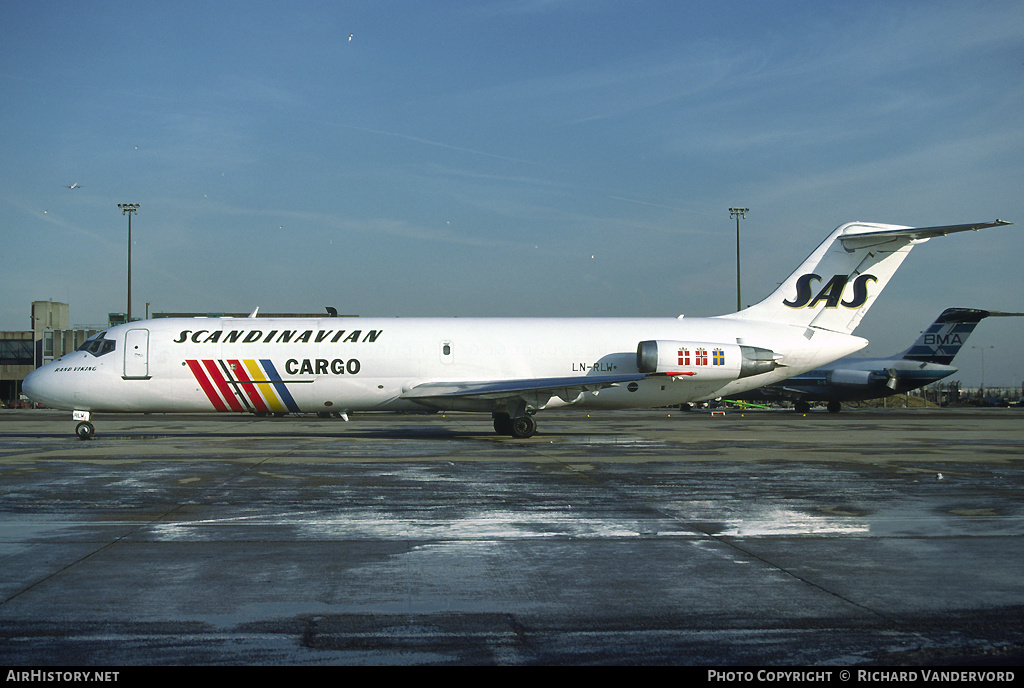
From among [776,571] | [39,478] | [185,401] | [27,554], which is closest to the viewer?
[776,571]

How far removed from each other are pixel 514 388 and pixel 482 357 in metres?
2.57

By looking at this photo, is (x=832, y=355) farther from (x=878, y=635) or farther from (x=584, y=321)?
(x=878, y=635)

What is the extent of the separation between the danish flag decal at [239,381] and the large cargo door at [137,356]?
1.21 meters

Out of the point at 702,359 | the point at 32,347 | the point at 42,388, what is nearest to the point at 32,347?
the point at 32,347

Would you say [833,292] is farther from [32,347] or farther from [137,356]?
[32,347]

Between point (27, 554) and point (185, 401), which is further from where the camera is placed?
point (185, 401)

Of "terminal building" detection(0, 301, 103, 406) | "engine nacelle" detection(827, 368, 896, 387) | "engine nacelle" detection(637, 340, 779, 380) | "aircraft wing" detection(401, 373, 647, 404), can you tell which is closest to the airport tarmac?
"aircraft wing" detection(401, 373, 647, 404)

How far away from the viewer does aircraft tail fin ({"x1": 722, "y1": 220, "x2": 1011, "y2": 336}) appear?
2523 cm

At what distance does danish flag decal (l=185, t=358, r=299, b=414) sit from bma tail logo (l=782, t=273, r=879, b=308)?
52.5ft

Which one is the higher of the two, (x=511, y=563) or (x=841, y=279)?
(x=841, y=279)

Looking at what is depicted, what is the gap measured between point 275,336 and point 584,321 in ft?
30.7

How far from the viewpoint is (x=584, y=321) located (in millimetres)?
25797

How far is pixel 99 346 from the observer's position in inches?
930
